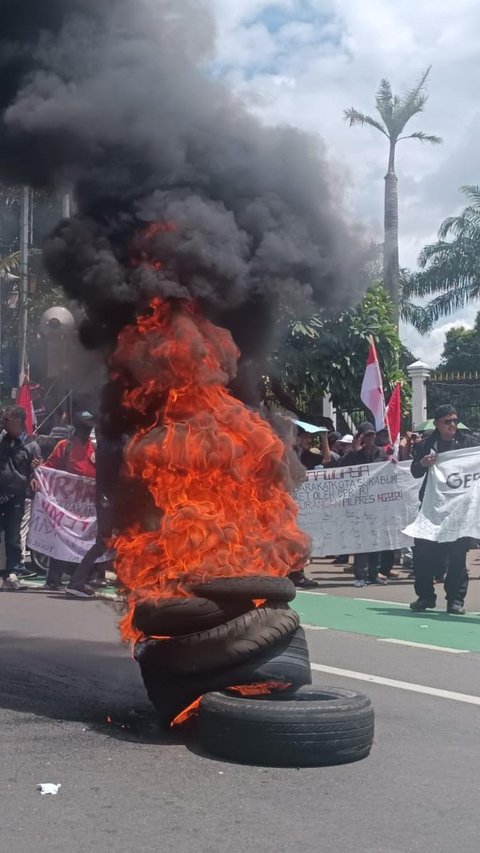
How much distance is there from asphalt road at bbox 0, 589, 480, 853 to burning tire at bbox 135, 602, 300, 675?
1.43 feet

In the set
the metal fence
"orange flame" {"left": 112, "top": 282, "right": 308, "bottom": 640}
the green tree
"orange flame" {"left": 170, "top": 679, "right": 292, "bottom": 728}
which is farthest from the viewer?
the metal fence

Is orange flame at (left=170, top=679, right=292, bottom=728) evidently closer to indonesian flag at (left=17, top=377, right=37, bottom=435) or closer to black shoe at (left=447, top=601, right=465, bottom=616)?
black shoe at (left=447, top=601, right=465, bottom=616)

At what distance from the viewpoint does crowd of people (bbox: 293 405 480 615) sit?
34.6ft

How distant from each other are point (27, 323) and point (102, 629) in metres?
13.6

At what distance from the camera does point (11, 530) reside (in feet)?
41.2

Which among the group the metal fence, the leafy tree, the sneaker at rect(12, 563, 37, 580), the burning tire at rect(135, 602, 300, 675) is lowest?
the sneaker at rect(12, 563, 37, 580)

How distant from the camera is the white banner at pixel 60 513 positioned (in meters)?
12.7

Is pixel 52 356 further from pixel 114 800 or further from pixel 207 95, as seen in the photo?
pixel 114 800

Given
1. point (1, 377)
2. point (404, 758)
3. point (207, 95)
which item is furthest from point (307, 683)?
point (1, 377)

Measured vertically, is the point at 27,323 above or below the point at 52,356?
above

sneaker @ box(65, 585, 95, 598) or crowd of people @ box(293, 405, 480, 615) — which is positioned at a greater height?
crowd of people @ box(293, 405, 480, 615)

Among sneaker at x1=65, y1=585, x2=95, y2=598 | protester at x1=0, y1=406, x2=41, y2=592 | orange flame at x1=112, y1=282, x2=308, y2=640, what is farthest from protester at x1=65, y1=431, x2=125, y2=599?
protester at x1=0, y1=406, x2=41, y2=592

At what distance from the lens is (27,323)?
21.8 metres

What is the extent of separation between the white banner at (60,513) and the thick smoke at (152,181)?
623 centimetres
